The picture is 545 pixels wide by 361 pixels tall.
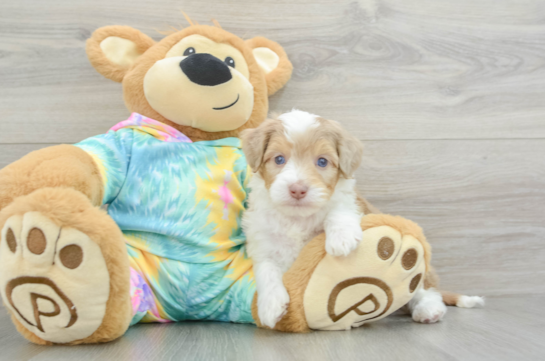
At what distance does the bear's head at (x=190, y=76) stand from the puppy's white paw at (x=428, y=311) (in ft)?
3.06

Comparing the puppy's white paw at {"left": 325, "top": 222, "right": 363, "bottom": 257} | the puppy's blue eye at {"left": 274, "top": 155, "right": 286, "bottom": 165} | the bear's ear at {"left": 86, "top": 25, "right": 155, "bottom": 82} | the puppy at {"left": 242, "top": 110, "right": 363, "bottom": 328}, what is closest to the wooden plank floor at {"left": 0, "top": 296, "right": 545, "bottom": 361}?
the puppy at {"left": 242, "top": 110, "right": 363, "bottom": 328}

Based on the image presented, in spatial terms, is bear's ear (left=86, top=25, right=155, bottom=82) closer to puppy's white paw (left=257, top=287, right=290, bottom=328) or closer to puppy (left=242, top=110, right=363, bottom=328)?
puppy (left=242, top=110, right=363, bottom=328)

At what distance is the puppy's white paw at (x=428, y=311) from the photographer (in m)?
1.43

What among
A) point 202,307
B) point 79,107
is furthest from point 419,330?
point 79,107

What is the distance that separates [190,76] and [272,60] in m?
0.48

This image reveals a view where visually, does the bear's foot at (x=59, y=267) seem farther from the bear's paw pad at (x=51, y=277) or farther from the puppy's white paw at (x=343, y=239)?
the puppy's white paw at (x=343, y=239)

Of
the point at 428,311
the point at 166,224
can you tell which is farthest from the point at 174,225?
the point at 428,311

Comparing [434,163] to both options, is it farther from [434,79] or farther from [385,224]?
[385,224]

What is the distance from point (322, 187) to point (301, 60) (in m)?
0.89

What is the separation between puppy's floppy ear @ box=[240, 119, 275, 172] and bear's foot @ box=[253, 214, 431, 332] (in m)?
0.36

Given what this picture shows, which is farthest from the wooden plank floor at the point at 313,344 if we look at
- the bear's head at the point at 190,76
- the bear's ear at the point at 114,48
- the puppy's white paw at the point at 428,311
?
the bear's ear at the point at 114,48

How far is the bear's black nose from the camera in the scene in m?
1.41

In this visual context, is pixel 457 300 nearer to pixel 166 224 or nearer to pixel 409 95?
pixel 409 95

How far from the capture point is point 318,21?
1938 millimetres
